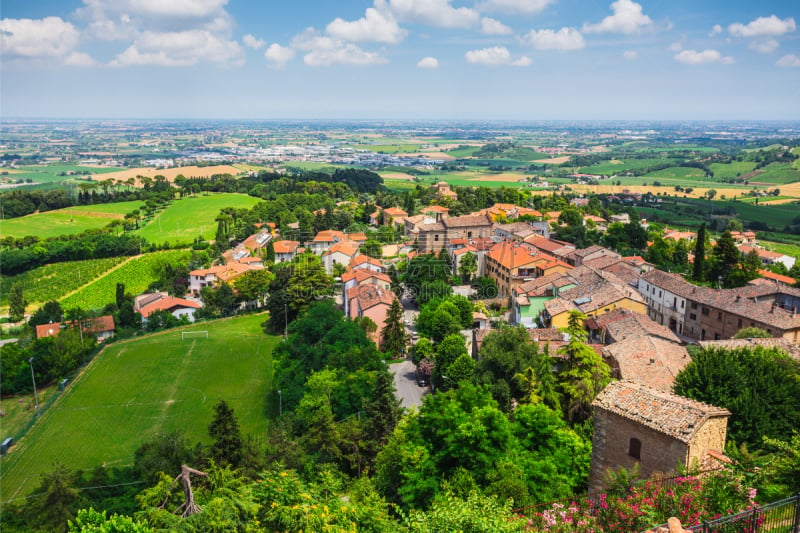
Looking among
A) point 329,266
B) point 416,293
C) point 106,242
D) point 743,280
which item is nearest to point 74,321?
point 329,266

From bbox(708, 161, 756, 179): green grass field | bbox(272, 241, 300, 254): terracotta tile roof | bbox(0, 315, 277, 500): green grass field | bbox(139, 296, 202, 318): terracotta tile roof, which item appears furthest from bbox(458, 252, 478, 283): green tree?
bbox(708, 161, 756, 179): green grass field

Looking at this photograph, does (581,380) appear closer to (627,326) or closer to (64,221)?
(627,326)

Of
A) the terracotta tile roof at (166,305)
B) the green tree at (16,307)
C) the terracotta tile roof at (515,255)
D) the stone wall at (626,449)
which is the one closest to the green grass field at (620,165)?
the terracotta tile roof at (515,255)

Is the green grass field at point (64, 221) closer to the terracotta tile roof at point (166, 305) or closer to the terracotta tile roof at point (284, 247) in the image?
the terracotta tile roof at point (284, 247)

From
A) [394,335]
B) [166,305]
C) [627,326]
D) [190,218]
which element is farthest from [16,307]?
[627,326]

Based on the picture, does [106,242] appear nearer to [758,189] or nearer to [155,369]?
[155,369]

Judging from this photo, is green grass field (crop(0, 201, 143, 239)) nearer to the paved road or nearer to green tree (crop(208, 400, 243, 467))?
the paved road
